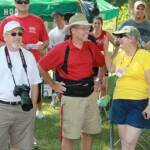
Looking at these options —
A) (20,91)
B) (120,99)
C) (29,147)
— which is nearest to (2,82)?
(20,91)

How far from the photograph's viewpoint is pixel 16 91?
460 cm

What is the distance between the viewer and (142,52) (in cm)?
503

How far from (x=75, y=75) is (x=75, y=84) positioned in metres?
0.10

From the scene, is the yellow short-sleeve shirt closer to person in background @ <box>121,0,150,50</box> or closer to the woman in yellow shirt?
the woman in yellow shirt

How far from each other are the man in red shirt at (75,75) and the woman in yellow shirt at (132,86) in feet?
1.10

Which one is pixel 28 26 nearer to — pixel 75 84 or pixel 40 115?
pixel 75 84

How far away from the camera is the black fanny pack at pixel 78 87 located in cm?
515

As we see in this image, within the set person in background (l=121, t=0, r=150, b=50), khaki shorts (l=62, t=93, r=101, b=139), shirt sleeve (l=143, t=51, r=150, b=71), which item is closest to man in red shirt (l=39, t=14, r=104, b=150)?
khaki shorts (l=62, t=93, r=101, b=139)

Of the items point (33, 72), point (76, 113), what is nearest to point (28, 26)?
point (33, 72)

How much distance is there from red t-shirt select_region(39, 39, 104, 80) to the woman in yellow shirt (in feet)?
1.11

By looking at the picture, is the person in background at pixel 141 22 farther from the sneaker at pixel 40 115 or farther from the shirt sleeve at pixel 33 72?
the shirt sleeve at pixel 33 72

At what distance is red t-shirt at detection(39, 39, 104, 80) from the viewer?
510 centimetres

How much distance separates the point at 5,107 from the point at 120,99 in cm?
128

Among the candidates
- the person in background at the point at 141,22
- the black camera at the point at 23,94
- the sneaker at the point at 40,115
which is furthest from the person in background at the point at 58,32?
the black camera at the point at 23,94
